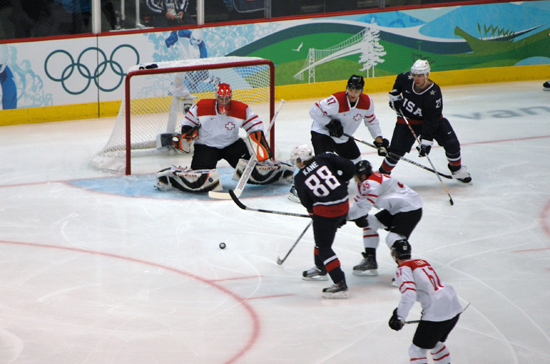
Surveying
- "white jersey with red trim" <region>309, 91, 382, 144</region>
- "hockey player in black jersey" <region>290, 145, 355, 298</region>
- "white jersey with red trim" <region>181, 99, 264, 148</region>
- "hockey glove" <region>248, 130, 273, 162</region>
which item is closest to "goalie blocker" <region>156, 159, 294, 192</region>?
"hockey glove" <region>248, 130, 273, 162</region>

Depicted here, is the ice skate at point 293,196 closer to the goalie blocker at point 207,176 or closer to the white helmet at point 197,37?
the goalie blocker at point 207,176

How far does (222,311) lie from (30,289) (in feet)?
3.79

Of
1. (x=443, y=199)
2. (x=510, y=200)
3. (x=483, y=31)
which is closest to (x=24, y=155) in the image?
(x=443, y=199)

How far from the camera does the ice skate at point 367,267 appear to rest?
486 cm

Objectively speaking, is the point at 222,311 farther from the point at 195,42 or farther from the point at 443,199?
the point at 195,42

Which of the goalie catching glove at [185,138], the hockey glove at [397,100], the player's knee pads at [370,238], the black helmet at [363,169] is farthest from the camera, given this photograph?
the hockey glove at [397,100]

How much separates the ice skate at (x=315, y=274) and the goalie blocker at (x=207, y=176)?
1907 millimetres

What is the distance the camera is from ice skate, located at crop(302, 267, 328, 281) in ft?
15.7

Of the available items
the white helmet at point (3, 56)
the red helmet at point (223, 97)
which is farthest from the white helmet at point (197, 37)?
the red helmet at point (223, 97)

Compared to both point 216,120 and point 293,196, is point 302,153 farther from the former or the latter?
point 216,120

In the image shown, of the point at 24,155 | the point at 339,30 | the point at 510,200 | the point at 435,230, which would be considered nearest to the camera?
the point at 435,230

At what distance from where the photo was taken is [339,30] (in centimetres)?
1056

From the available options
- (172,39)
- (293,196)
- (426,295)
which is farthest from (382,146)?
(172,39)

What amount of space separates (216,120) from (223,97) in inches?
9.9
